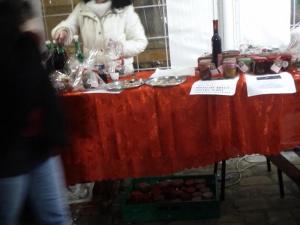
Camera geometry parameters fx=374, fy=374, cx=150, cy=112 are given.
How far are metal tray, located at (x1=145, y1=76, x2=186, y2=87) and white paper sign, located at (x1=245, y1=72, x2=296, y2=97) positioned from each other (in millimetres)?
329

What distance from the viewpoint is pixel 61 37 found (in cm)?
221

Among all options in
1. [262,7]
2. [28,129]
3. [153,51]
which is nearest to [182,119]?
[28,129]

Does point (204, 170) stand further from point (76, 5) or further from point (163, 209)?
point (76, 5)

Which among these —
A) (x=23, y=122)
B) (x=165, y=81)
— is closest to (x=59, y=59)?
(x=165, y=81)

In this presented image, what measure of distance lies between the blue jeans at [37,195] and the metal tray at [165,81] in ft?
2.41

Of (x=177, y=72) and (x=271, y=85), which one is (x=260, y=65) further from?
(x=177, y=72)

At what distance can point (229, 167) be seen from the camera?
2873mm

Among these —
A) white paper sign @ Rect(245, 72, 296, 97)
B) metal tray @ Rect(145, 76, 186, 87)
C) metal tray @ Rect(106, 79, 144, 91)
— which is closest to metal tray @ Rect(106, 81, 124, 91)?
metal tray @ Rect(106, 79, 144, 91)

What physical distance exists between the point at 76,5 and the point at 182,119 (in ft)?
4.94

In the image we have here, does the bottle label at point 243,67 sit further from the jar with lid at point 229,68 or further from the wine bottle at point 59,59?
the wine bottle at point 59,59

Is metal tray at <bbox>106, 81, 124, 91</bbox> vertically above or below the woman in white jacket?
below

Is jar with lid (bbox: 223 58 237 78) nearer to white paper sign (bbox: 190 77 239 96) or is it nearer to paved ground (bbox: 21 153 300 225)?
white paper sign (bbox: 190 77 239 96)

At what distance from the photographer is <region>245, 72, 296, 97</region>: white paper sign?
5.41ft

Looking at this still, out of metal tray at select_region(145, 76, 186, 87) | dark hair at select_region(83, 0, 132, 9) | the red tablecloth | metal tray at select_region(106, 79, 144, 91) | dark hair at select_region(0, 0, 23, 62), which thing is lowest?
the red tablecloth
